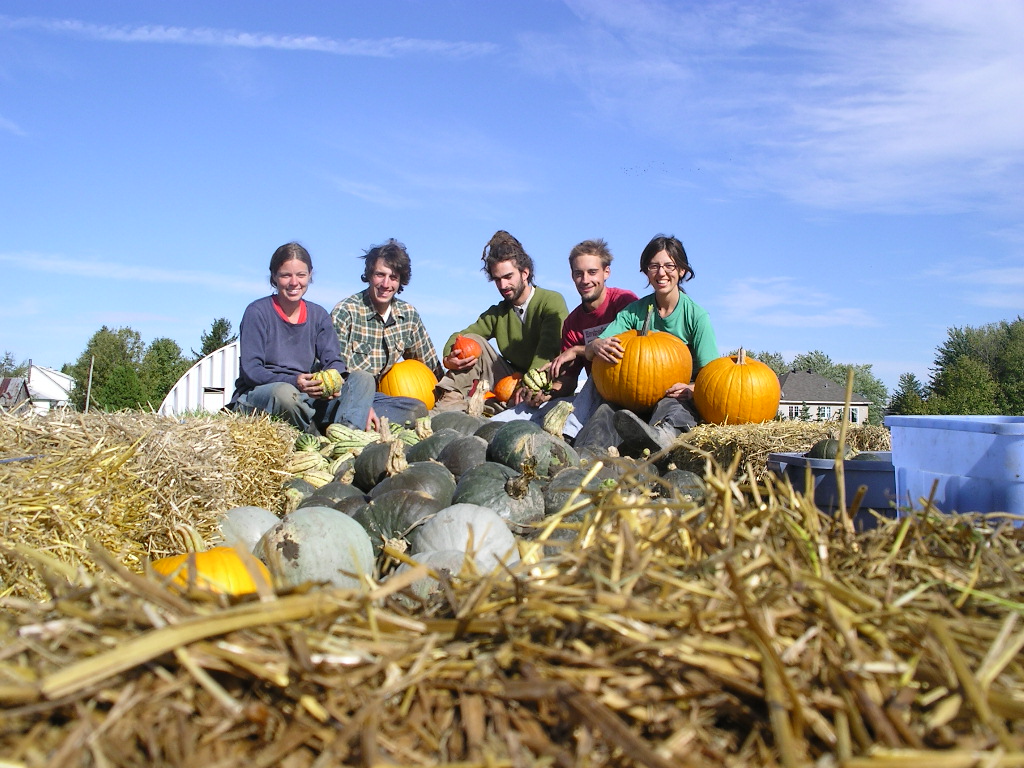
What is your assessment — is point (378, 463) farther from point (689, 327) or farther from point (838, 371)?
point (838, 371)

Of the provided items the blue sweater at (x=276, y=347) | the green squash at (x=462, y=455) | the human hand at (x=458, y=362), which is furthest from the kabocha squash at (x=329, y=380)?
the human hand at (x=458, y=362)

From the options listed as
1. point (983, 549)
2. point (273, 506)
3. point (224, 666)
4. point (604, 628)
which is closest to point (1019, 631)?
point (983, 549)

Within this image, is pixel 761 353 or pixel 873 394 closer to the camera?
pixel 761 353

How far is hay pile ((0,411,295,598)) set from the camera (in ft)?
10.2

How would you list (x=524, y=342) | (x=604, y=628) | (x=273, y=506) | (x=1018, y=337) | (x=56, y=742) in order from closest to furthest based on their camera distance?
(x=56, y=742)
(x=604, y=628)
(x=273, y=506)
(x=524, y=342)
(x=1018, y=337)

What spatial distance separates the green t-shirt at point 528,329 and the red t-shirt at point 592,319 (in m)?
0.25

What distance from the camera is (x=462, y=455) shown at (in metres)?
5.34

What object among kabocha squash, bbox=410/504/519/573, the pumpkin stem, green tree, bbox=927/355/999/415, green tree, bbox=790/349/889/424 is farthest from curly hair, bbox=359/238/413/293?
green tree, bbox=790/349/889/424

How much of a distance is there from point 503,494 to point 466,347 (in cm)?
401

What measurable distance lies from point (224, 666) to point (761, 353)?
5623 cm

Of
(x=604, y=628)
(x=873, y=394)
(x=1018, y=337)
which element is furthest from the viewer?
(x=873, y=394)

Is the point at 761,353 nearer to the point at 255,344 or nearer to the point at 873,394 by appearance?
the point at 873,394

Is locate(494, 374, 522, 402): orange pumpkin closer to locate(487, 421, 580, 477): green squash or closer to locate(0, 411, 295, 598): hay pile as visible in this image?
locate(487, 421, 580, 477): green squash

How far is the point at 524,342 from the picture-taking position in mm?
8508
